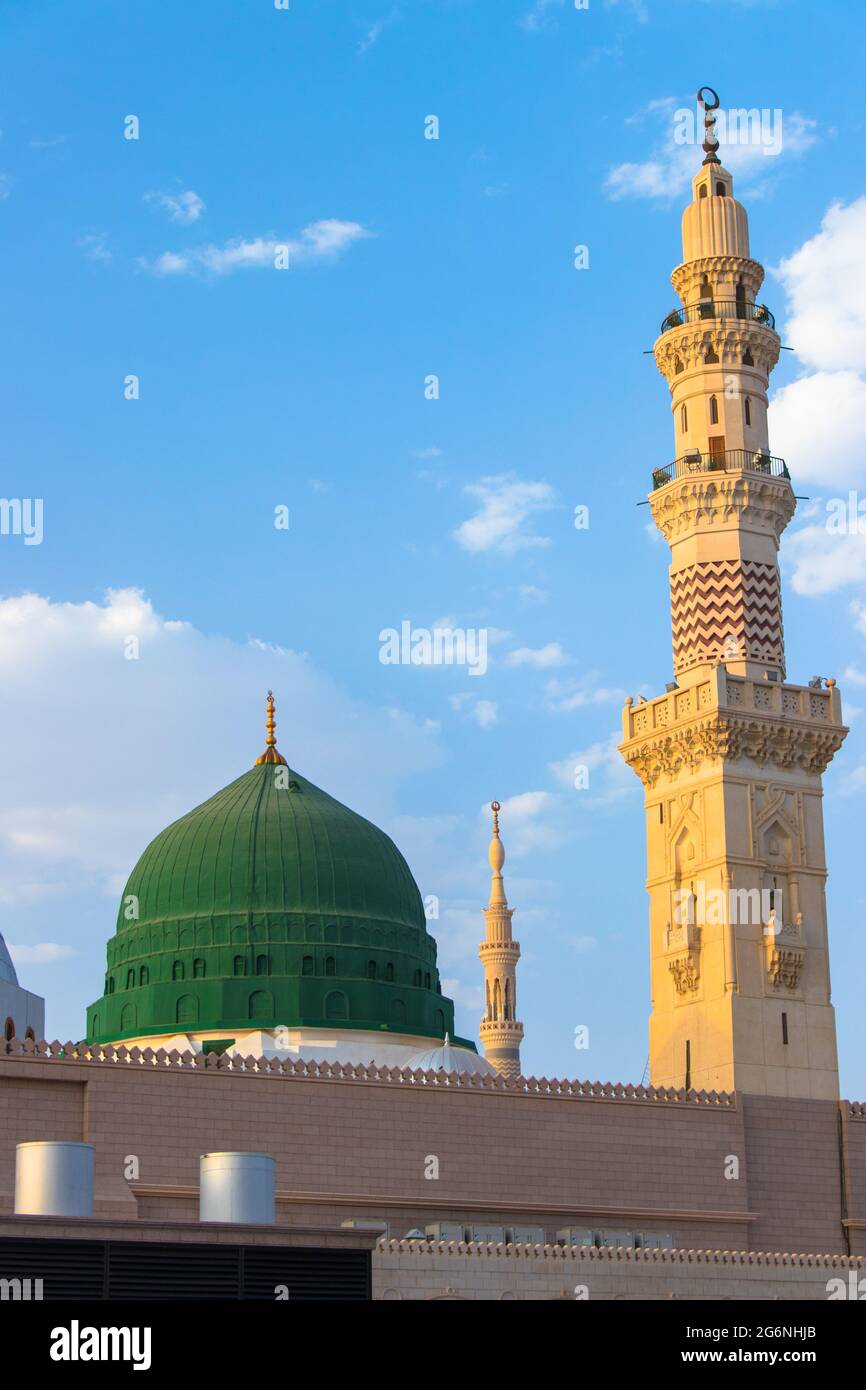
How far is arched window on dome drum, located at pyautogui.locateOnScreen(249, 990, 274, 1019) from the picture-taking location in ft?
145

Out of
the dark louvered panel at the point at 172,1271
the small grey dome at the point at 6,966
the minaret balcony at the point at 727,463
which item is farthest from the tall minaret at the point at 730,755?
the dark louvered panel at the point at 172,1271

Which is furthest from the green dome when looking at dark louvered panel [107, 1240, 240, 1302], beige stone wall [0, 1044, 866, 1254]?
dark louvered panel [107, 1240, 240, 1302]

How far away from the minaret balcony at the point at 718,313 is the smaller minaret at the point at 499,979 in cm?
2221

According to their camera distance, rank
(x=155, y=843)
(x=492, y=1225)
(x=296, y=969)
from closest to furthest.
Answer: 1. (x=492, y=1225)
2. (x=296, y=969)
3. (x=155, y=843)

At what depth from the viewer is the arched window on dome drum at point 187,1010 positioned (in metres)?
44.6

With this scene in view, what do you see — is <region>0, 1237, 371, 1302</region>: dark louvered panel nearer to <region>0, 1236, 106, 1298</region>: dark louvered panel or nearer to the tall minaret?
<region>0, 1236, 106, 1298</region>: dark louvered panel

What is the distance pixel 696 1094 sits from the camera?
36438mm

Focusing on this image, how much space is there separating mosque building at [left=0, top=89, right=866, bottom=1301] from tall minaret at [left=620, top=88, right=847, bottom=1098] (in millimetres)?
63

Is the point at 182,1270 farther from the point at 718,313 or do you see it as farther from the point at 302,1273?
the point at 718,313

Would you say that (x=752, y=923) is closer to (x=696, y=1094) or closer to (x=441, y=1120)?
(x=696, y=1094)

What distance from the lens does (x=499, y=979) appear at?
6069 cm

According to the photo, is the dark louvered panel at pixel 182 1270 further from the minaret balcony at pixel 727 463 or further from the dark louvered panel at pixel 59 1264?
the minaret balcony at pixel 727 463
